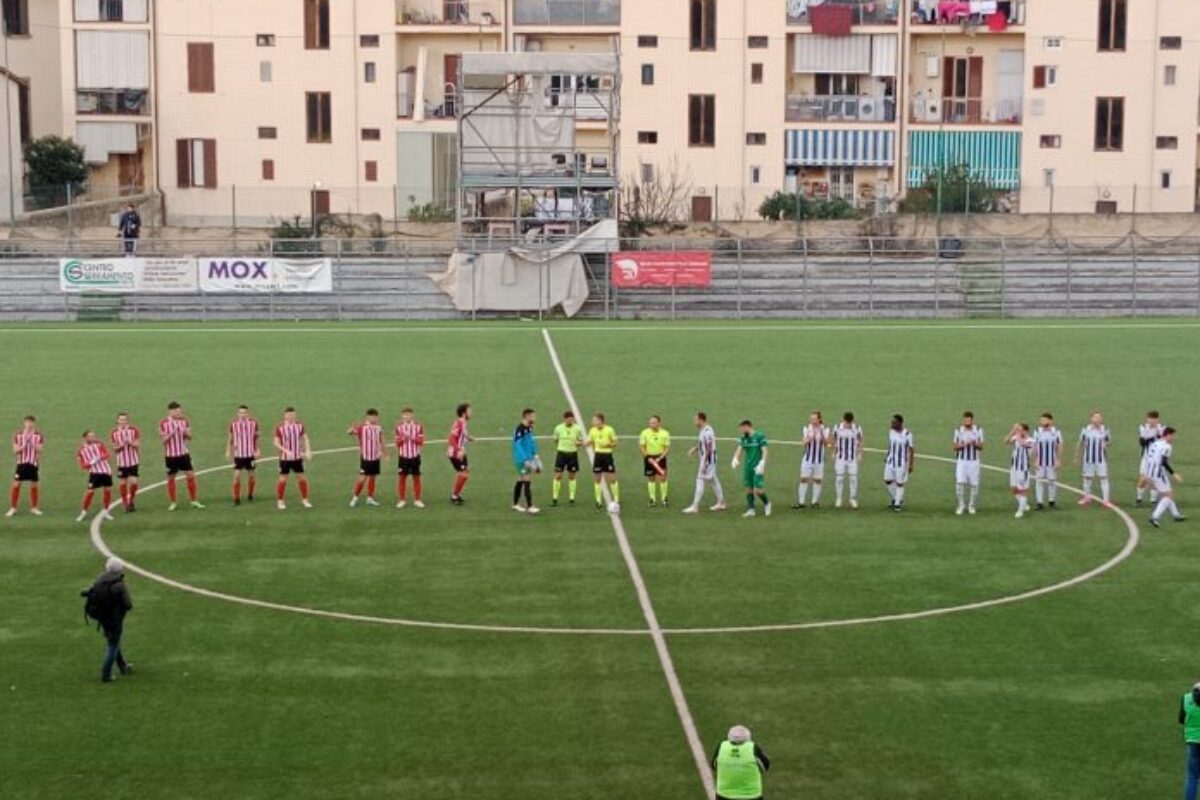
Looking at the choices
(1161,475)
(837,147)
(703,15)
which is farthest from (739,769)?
(837,147)

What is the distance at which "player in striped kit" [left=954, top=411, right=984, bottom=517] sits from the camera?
3025cm

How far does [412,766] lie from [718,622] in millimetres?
6672

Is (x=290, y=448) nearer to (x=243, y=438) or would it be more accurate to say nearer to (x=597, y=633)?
(x=243, y=438)

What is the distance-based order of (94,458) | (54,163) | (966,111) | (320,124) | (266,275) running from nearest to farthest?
1. (94,458)
2. (266,275)
3. (54,163)
4. (320,124)
5. (966,111)

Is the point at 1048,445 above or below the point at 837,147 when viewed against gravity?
below

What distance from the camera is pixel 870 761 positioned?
18.1 meters

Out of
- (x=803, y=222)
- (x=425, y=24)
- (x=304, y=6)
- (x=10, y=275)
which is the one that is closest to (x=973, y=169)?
(x=803, y=222)

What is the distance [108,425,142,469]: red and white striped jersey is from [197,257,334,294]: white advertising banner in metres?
28.7

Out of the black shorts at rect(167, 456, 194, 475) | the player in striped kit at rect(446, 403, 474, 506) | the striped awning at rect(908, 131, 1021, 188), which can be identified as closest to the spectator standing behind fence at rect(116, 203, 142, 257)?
the black shorts at rect(167, 456, 194, 475)

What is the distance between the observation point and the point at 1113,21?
7400 centimetres

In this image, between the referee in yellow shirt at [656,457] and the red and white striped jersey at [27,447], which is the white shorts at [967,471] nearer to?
the referee in yellow shirt at [656,457]

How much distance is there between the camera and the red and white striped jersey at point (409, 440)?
3091 centimetres

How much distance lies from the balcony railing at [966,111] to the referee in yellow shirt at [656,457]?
157 ft

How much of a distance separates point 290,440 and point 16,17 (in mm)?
53850
